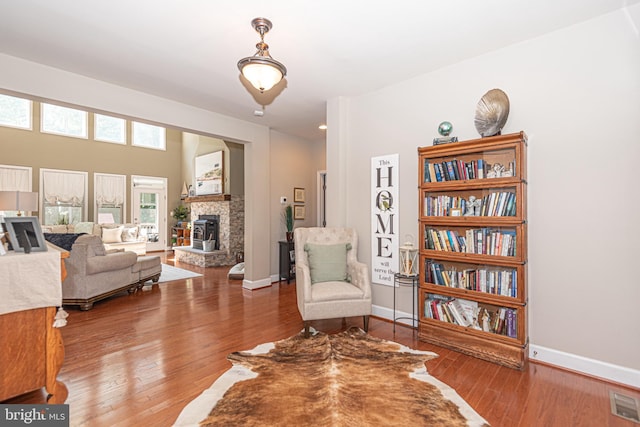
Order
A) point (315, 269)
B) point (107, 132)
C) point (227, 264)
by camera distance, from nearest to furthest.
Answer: point (315, 269)
point (227, 264)
point (107, 132)

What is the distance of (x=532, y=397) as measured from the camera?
6.79 ft

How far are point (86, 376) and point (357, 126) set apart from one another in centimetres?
367

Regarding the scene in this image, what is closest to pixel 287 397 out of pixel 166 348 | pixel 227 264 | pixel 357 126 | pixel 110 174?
pixel 166 348

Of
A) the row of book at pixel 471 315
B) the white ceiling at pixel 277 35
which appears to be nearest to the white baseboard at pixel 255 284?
the row of book at pixel 471 315

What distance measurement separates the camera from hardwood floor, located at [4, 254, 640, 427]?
1902 mm

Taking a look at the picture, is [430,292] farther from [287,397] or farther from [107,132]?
[107,132]

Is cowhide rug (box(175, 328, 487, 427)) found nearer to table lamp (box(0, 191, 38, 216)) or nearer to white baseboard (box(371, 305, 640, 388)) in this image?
white baseboard (box(371, 305, 640, 388))

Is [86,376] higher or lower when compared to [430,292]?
lower

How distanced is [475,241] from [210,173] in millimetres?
6901

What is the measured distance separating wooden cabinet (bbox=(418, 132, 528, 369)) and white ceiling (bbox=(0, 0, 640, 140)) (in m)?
0.91

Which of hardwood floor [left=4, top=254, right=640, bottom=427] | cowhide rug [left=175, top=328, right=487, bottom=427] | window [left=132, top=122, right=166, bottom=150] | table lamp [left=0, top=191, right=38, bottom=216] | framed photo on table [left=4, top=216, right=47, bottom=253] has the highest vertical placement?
window [left=132, top=122, right=166, bottom=150]

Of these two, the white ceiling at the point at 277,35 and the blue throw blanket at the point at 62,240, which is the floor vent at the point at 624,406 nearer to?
the white ceiling at the point at 277,35

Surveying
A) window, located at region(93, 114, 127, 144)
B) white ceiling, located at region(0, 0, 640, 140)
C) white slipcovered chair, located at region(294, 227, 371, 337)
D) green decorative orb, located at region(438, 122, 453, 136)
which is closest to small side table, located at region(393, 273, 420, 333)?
white slipcovered chair, located at region(294, 227, 371, 337)

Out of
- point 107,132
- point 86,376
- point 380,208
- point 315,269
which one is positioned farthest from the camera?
point 107,132
